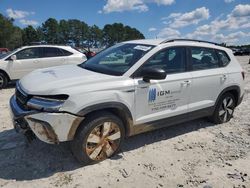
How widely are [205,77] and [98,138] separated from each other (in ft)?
7.77

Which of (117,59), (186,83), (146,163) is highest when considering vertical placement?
(117,59)

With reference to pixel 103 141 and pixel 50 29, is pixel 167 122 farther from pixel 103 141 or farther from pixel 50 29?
pixel 50 29

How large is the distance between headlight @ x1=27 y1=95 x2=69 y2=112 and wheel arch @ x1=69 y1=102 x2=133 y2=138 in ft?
0.91

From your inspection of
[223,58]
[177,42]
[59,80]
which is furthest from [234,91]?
[59,80]

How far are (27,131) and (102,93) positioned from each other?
1.13 meters

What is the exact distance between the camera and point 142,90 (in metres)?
4.30

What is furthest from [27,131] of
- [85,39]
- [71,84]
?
[85,39]

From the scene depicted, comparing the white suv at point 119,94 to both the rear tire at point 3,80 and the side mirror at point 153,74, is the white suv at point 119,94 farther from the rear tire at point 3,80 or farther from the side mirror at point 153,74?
the rear tire at point 3,80

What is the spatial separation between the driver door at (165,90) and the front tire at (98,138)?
0.42 metres

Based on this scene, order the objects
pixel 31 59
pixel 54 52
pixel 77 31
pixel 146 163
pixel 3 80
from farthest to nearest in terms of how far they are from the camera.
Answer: pixel 77 31, pixel 54 52, pixel 31 59, pixel 3 80, pixel 146 163

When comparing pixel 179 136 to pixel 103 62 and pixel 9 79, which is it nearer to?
pixel 103 62

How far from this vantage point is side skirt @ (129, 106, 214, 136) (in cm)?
447

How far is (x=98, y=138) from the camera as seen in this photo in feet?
13.3

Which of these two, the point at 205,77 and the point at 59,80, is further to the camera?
the point at 205,77
